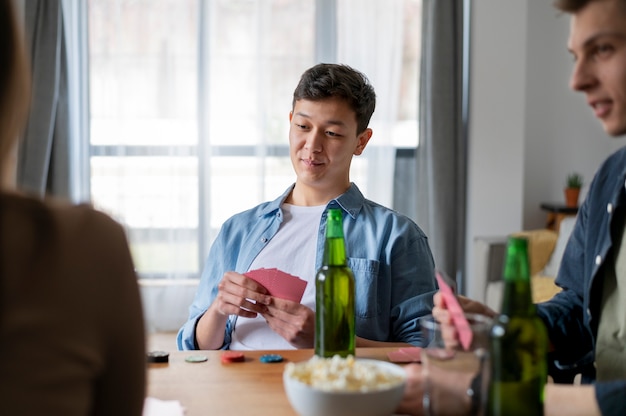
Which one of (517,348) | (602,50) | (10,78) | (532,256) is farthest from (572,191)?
(10,78)

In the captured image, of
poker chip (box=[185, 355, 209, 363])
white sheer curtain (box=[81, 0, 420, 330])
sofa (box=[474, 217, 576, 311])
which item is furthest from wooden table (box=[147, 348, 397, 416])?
white sheer curtain (box=[81, 0, 420, 330])

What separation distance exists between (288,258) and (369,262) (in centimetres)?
24

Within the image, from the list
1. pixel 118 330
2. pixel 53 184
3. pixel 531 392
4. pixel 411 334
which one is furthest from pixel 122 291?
pixel 53 184

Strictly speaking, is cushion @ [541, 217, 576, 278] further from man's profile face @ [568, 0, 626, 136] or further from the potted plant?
man's profile face @ [568, 0, 626, 136]

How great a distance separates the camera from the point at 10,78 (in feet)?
2.15

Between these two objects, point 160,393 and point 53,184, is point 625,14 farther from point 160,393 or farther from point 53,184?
point 53,184

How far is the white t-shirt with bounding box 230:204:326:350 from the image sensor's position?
1762mm

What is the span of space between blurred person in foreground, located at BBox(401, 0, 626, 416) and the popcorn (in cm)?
10

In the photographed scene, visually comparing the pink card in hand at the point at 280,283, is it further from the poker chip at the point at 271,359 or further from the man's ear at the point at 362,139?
the man's ear at the point at 362,139

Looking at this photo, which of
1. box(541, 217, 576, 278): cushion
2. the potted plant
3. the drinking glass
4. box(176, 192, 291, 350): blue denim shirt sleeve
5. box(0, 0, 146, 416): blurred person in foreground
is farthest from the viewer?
the potted plant

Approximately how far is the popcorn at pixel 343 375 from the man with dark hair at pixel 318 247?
20.8 inches

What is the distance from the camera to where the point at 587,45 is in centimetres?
120

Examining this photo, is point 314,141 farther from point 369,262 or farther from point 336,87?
point 369,262

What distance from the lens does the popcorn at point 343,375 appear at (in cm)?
97
